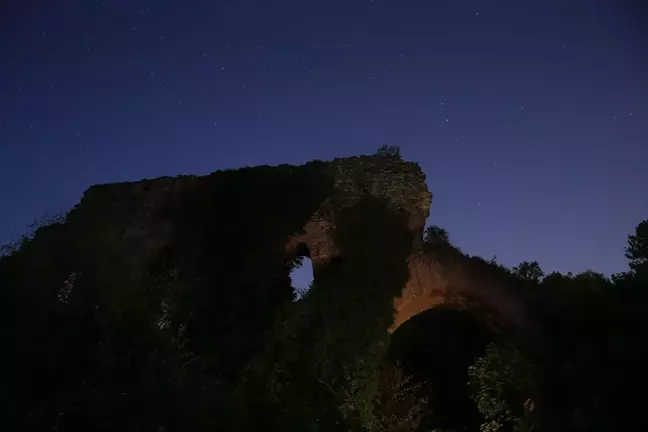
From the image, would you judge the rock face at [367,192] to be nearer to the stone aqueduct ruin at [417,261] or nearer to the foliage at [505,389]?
the stone aqueduct ruin at [417,261]

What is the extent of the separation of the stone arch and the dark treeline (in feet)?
0.88

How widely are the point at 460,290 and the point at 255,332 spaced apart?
4804mm

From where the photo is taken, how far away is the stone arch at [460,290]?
11812mm

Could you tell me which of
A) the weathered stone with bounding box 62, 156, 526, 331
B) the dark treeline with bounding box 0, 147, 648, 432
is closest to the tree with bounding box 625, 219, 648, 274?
the dark treeline with bounding box 0, 147, 648, 432

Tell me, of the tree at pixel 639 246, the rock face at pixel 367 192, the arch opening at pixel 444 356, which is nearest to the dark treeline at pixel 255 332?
the rock face at pixel 367 192

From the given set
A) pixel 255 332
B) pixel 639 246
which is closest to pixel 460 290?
pixel 255 332

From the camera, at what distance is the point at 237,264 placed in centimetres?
1362

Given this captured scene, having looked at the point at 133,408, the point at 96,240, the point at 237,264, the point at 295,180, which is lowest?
the point at 133,408

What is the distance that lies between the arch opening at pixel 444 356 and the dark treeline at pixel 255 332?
0.52 m

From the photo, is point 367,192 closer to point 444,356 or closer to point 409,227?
point 409,227

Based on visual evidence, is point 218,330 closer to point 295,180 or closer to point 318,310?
point 318,310

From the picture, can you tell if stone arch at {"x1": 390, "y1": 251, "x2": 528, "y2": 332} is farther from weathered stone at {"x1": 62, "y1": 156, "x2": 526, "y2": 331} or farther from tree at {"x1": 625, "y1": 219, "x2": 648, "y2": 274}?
tree at {"x1": 625, "y1": 219, "x2": 648, "y2": 274}

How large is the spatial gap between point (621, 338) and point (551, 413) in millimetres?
2145

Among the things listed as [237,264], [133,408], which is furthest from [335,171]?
[133,408]
